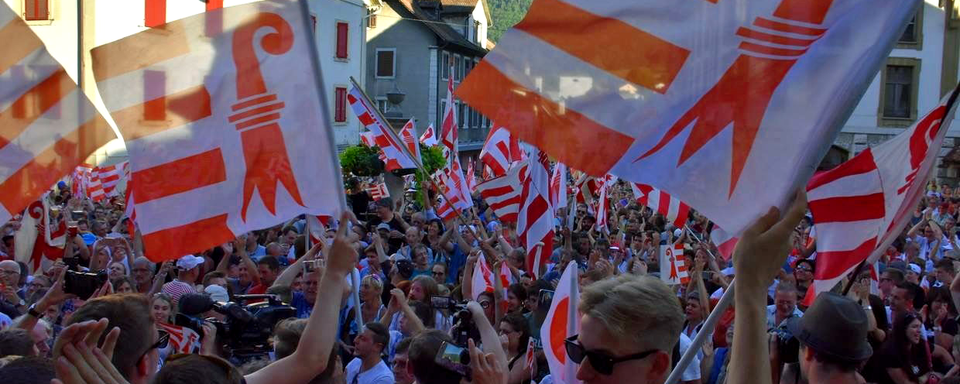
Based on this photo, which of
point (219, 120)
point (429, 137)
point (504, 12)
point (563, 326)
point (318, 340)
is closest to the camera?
point (318, 340)

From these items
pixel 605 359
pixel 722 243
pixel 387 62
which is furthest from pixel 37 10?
pixel 605 359

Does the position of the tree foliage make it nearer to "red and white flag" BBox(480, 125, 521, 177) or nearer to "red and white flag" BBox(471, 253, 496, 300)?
"red and white flag" BBox(480, 125, 521, 177)

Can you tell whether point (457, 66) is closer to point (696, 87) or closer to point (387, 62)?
point (387, 62)

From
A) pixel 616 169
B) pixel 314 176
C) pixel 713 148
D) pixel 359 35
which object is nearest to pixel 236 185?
pixel 314 176

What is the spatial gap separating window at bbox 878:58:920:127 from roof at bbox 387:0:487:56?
66.6ft

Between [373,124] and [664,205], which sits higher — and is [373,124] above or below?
above

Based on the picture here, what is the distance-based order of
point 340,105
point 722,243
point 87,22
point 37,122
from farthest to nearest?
point 340,105, point 87,22, point 722,243, point 37,122

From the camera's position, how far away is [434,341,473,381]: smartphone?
11.1ft

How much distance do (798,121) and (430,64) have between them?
48.0 metres

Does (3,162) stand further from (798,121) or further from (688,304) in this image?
(688,304)

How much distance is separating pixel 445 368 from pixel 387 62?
48.8 m

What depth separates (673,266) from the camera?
1048cm

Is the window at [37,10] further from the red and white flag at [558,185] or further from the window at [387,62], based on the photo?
the window at [387,62]

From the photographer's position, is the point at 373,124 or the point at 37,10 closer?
the point at 373,124
